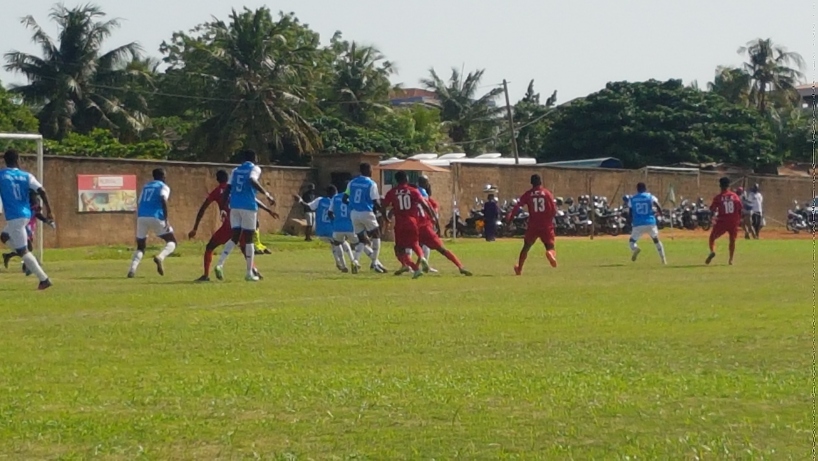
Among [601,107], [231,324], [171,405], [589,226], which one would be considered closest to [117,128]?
[589,226]

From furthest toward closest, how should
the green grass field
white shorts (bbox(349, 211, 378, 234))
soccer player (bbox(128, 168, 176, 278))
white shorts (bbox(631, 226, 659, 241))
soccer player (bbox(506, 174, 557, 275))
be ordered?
Result: white shorts (bbox(631, 226, 659, 241))
white shorts (bbox(349, 211, 378, 234))
soccer player (bbox(506, 174, 557, 275))
soccer player (bbox(128, 168, 176, 278))
the green grass field

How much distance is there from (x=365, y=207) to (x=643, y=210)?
7.34m

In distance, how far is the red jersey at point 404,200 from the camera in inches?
859

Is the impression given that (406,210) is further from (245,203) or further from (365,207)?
(245,203)

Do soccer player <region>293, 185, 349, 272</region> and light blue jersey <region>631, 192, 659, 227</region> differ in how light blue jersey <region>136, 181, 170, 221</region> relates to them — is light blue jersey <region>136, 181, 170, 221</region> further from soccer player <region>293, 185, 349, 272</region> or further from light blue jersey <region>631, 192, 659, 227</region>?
light blue jersey <region>631, 192, 659, 227</region>

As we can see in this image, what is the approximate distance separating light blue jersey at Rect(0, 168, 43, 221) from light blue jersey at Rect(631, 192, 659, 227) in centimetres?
1409

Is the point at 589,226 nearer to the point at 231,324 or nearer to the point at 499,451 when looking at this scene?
the point at 231,324

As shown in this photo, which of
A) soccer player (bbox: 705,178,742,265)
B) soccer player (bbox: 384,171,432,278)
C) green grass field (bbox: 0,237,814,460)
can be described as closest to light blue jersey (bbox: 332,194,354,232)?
soccer player (bbox: 384,171,432,278)

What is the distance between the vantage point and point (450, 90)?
86562 millimetres

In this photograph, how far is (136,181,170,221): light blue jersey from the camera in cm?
2159

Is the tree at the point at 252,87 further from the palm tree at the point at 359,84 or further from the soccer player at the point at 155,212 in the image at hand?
the soccer player at the point at 155,212

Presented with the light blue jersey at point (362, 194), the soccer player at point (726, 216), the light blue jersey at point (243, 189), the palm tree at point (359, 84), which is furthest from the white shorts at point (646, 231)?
the palm tree at point (359, 84)

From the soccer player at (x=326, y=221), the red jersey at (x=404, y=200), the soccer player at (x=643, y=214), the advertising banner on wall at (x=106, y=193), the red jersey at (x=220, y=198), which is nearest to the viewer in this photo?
the red jersey at (x=220, y=198)

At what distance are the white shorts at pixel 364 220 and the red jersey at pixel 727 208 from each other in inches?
311
